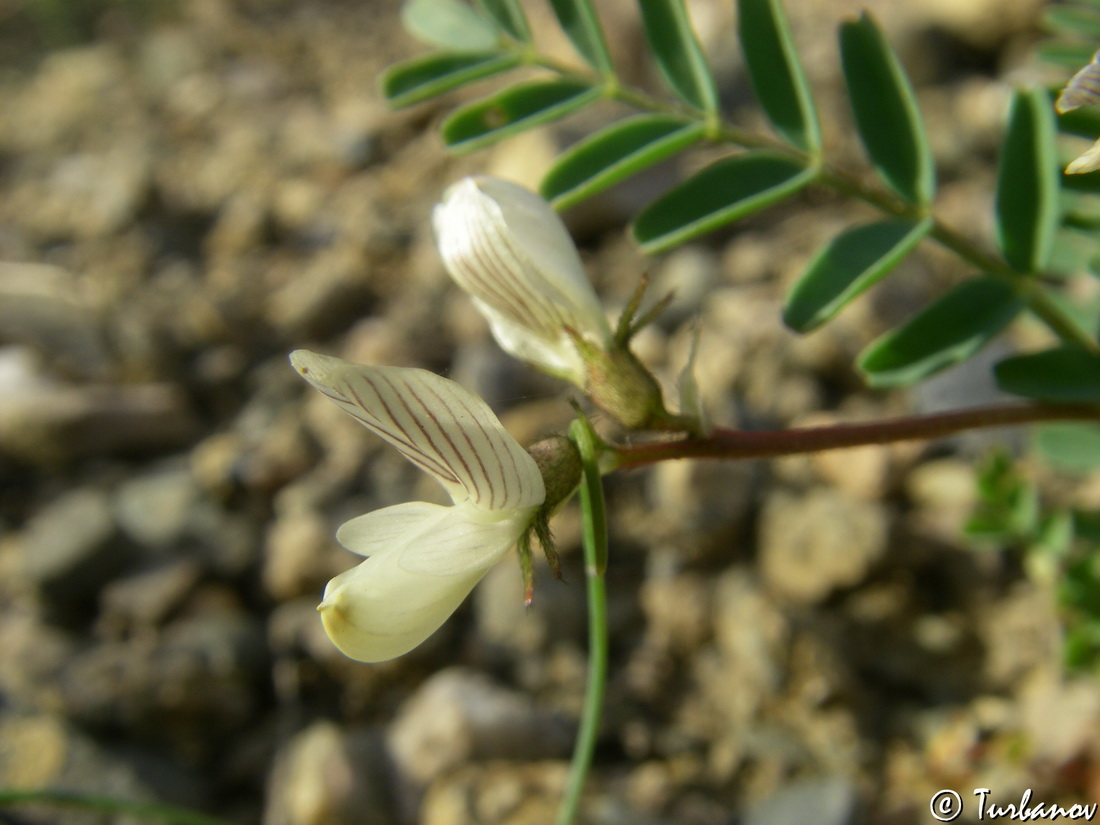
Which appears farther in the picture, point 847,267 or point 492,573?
point 492,573

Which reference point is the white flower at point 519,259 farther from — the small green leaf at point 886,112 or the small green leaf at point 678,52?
the small green leaf at point 886,112

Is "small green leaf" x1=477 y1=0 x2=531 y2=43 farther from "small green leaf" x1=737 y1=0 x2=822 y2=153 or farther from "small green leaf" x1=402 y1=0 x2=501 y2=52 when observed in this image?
"small green leaf" x1=737 y1=0 x2=822 y2=153

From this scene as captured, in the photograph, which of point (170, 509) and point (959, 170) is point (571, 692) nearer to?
point (170, 509)

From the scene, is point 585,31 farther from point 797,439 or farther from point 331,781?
point 331,781

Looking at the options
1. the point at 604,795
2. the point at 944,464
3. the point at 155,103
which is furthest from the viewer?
the point at 155,103

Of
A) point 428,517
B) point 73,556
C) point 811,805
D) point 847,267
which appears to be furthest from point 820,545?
point 73,556

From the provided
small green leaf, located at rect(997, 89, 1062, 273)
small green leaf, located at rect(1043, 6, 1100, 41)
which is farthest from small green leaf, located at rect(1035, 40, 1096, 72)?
small green leaf, located at rect(997, 89, 1062, 273)

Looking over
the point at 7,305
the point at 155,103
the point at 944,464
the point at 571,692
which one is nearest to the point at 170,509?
the point at 7,305
